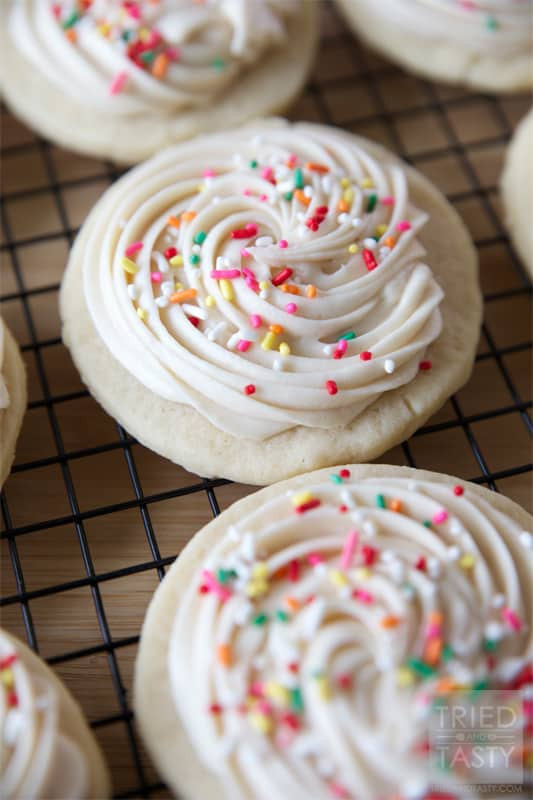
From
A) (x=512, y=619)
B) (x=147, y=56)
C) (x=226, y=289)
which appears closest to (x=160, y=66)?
(x=147, y=56)

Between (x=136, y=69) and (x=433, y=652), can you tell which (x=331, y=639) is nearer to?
(x=433, y=652)

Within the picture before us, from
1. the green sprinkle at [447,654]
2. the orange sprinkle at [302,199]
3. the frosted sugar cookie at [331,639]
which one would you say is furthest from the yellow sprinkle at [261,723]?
the orange sprinkle at [302,199]

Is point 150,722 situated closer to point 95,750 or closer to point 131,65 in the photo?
point 95,750

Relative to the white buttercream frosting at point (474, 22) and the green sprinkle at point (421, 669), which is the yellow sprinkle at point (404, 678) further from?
the white buttercream frosting at point (474, 22)

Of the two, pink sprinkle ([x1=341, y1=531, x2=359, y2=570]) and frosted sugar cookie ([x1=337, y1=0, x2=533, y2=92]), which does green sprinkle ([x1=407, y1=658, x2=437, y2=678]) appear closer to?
pink sprinkle ([x1=341, y1=531, x2=359, y2=570])

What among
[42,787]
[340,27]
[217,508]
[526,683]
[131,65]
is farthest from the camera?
[340,27]

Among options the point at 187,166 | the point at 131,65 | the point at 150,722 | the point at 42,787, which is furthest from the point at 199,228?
the point at 42,787
